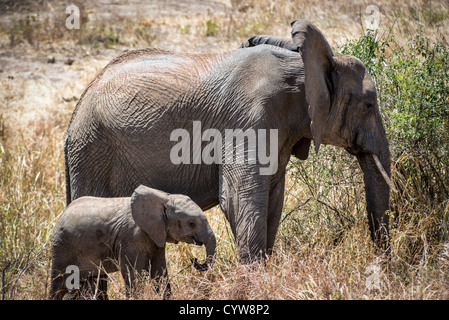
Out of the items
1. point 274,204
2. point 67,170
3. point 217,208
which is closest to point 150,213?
point 274,204

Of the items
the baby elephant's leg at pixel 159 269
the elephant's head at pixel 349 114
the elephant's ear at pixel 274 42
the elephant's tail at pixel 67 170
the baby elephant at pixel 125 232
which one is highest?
the elephant's ear at pixel 274 42

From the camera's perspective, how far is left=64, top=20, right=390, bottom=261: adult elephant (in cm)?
520

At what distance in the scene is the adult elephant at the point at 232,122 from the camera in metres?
5.20

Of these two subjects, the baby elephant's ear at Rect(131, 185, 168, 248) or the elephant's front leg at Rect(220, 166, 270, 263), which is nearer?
the baby elephant's ear at Rect(131, 185, 168, 248)

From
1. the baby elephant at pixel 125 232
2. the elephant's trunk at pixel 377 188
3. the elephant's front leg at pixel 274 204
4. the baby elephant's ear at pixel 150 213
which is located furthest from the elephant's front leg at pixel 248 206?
the elephant's trunk at pixel 377 188

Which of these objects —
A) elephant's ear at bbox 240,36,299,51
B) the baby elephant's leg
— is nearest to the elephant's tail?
the baby elephant's leg

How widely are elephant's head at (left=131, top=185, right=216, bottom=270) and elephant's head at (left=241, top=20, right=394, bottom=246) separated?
3.57 feet

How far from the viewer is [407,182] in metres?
6.54

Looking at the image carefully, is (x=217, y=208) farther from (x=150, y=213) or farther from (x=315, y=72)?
(x=315, y=72)

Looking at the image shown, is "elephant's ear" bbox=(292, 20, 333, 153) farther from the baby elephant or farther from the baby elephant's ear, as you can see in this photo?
the baby elephant's ear

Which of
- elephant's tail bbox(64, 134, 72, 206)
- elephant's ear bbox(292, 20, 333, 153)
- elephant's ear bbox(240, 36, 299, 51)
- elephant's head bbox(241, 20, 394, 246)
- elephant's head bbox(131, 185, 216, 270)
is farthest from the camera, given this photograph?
elephant's tail bbox(64, 134, 72, 206)

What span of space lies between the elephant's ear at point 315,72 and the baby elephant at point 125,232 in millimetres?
1117

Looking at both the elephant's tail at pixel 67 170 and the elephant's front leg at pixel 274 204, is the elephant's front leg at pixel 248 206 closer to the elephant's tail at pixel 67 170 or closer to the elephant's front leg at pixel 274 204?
the elephant's front leg at pixel 274 204

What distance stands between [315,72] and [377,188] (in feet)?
3.80
